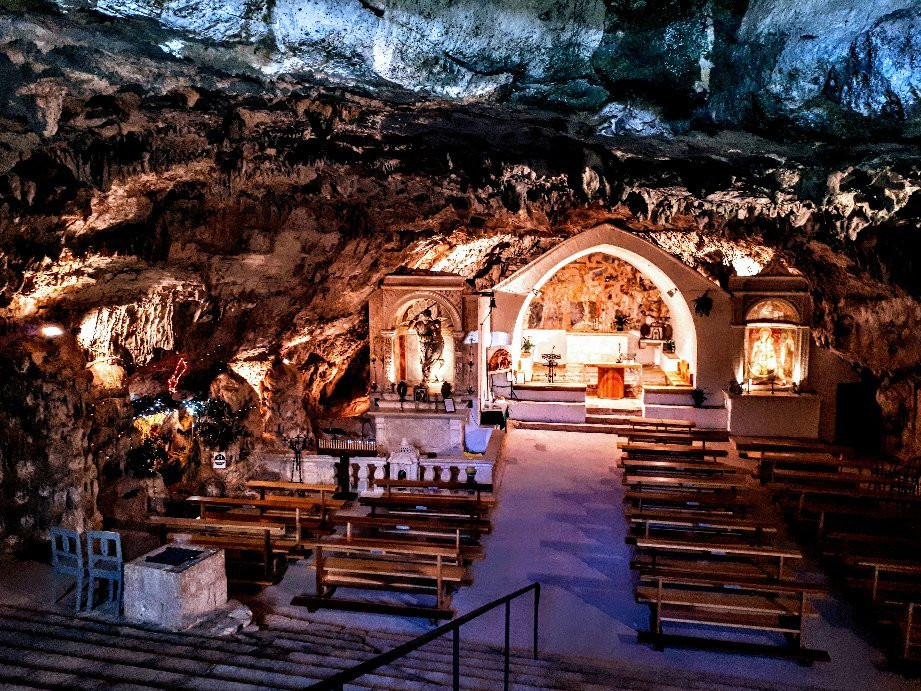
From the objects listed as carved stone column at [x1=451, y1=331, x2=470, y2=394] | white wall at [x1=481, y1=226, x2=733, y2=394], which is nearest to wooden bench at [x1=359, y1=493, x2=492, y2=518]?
carved stone column at [x1=451, y1=331, x2=470, y2=394]

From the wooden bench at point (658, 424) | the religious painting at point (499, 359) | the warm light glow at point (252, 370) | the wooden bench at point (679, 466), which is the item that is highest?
the religious painting at point (499, 359)

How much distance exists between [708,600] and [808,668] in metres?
1.17

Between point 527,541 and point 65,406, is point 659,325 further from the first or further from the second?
point 65,406

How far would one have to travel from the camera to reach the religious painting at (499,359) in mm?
17875

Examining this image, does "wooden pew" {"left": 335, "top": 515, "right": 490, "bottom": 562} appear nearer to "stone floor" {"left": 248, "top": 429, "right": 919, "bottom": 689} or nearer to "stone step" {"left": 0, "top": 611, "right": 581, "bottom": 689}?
"stone floor" {"left": 248, "top": 429, "right": 919, "bottom": 689}

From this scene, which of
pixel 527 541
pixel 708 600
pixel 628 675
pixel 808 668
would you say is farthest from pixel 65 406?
pixel 808 668

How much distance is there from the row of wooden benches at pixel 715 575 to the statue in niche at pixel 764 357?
7125mm

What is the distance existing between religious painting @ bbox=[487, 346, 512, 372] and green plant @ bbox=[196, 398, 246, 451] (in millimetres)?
7229

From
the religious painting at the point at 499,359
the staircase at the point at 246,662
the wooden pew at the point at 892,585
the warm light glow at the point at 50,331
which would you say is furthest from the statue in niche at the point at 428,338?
the wooden pew at the point at 892,585

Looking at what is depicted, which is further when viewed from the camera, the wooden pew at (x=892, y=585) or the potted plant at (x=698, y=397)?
the potted plant at (x=698, y=397)

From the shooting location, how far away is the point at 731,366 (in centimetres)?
1709

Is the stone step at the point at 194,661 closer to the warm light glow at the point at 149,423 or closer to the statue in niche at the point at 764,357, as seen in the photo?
the warm light glow at the point at 149,423

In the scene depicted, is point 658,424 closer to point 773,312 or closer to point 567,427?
point 567,427

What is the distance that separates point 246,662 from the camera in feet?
18.4
